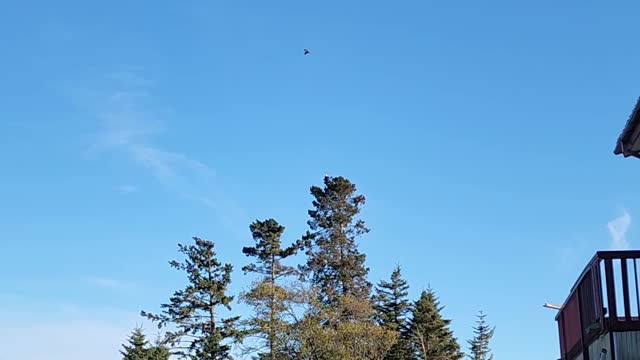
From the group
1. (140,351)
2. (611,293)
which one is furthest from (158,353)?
(611,293)

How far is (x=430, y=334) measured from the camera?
54.8m

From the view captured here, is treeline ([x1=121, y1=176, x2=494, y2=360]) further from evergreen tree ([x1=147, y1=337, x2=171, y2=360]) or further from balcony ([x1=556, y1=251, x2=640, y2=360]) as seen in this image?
balcony ([x1=556, y1=251, x2=640, y2=360])

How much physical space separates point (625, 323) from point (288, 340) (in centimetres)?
3458

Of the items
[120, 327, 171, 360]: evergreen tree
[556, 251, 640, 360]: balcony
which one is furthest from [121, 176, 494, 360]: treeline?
[556, 251, 640, 360]: balcony

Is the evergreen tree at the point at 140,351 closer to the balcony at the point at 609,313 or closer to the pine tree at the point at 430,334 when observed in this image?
the pine tree at the point at 430,334

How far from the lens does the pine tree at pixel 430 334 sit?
5428cm

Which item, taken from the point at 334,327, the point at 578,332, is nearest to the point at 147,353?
the point at 334,327

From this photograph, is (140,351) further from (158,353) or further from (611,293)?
(611,293)

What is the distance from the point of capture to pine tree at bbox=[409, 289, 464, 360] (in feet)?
178

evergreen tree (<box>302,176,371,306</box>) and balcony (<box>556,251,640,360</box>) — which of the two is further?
evergreen tree (<box>302,176,371,306</box>)

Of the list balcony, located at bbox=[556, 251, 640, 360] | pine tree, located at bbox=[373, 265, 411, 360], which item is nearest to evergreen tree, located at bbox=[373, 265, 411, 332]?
pine tree, located at bbox=[373, 265, 411, 360]

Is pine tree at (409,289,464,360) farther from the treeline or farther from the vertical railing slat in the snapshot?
the vertical railing slat

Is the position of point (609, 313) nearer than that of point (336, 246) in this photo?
Yes

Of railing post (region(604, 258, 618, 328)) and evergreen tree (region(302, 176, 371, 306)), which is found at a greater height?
evergreen tree (region(302, 176, 371, 306))
